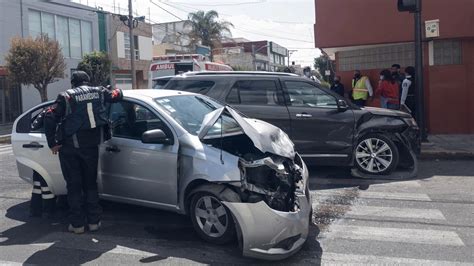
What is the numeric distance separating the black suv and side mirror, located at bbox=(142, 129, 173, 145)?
2.96 m

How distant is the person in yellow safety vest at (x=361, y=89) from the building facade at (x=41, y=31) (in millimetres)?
16875

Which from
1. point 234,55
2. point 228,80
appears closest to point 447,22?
point 228,80

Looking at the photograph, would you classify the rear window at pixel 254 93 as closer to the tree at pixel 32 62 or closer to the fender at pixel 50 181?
the fender at pixel 50 181

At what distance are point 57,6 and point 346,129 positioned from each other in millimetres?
25496

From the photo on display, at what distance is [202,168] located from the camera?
5086 mm

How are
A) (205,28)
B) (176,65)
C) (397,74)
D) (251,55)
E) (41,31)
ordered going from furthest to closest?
1. (251,55)
2. (205,28)
3. (41,31)
4. (176,65)
5. (397,74)

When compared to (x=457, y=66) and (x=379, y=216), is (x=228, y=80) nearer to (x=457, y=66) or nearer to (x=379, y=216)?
(x=379, y=216)

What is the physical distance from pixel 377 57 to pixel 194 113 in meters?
9.73

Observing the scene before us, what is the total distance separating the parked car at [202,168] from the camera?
183 inches

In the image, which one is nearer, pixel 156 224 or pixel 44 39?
pixel 156 224

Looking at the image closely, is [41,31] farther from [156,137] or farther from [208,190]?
[208,190]

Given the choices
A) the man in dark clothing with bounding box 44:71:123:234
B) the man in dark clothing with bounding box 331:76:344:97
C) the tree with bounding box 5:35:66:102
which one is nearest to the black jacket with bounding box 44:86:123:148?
Answer: the man in dark clothing with bounding box 44:71:123:234

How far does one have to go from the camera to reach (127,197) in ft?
19.2

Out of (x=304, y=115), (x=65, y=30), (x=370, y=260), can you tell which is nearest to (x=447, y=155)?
(x=304, y=115)
